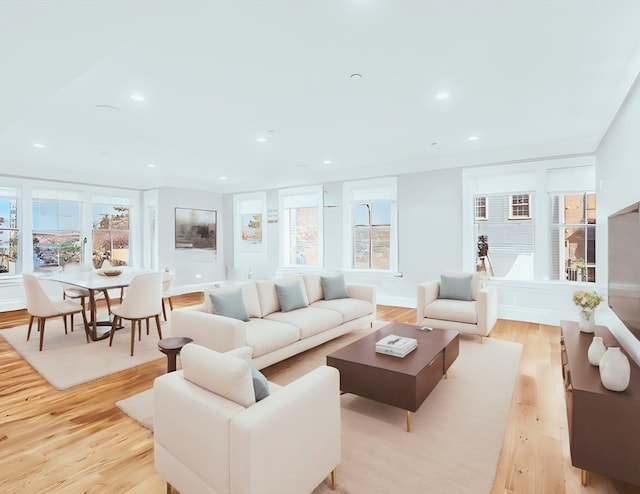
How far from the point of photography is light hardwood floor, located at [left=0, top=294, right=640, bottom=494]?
1.96m

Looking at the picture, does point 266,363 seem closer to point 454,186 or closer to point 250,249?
point 454,186

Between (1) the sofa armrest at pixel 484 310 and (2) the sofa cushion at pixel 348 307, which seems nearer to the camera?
(1) the sofa armrest at pixel 484 310

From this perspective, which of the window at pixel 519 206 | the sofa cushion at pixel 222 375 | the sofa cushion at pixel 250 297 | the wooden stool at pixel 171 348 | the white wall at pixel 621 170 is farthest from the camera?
the window at pixel 519 206

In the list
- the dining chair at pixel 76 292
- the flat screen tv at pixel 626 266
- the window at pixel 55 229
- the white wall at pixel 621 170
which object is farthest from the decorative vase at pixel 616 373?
the window at pixel 55 229

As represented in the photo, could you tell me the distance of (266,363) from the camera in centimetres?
326

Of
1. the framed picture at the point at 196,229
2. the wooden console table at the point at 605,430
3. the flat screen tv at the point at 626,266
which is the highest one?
the framed picture at the point at 196,229

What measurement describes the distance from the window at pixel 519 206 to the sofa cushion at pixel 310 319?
3483 mm

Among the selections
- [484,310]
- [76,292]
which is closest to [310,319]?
[484,310]

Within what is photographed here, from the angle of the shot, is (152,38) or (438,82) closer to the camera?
(152,38)

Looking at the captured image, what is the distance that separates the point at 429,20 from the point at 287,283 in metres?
3.09

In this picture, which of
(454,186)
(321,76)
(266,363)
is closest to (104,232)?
(266,363)

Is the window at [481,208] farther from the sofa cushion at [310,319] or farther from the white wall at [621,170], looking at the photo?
the sofa cushion at [310,319]

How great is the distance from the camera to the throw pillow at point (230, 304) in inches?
134

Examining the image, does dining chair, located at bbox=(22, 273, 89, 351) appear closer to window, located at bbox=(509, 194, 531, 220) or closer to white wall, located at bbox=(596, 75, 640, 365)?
Result: white wall, located at bbox=(596, 75, 640, 365)
